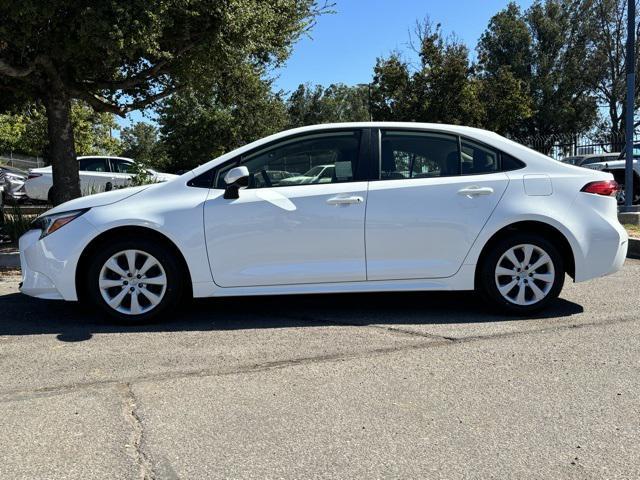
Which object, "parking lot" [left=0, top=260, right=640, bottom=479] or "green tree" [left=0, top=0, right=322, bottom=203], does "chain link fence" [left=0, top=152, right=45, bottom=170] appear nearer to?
"green tree" [left=0, top=0, right=322, bottom=203]

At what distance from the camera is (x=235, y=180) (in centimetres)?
492

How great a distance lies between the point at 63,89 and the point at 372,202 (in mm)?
6813

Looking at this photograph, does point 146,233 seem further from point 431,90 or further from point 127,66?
point 431,90

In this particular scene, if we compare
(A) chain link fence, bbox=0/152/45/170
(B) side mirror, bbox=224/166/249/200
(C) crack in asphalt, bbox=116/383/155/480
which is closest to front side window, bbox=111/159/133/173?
(B) side mirror, bbox=224/166/249/200

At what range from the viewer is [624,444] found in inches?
119

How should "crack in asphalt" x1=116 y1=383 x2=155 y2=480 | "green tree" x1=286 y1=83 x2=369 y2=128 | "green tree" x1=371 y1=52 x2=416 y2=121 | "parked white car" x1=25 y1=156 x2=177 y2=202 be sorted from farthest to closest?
"green tree" x1=286 y1=83 x2=369 y2=128 < "green tree" x1=371 y1=52 x2=416 y2=121 < "parked white car" x1=25 y1=156 x2=177 y2=202 < "crack in asphalt" x1=116 y1=383 x2=155 y2=480

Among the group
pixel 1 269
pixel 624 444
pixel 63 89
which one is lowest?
pixel 624 444

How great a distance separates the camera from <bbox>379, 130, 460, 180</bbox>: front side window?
5.29 m

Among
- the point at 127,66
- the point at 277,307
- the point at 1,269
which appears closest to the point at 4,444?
the point at 277,307

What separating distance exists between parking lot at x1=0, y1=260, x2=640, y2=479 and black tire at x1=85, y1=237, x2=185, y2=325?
127 millimetres

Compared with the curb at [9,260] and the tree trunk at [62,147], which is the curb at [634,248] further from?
the tree trunk at [62,147]

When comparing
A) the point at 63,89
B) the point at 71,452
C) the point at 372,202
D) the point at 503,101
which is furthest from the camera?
the point at 503,101

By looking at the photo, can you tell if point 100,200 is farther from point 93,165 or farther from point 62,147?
point 93,165

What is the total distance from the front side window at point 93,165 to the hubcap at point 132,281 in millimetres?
12954
